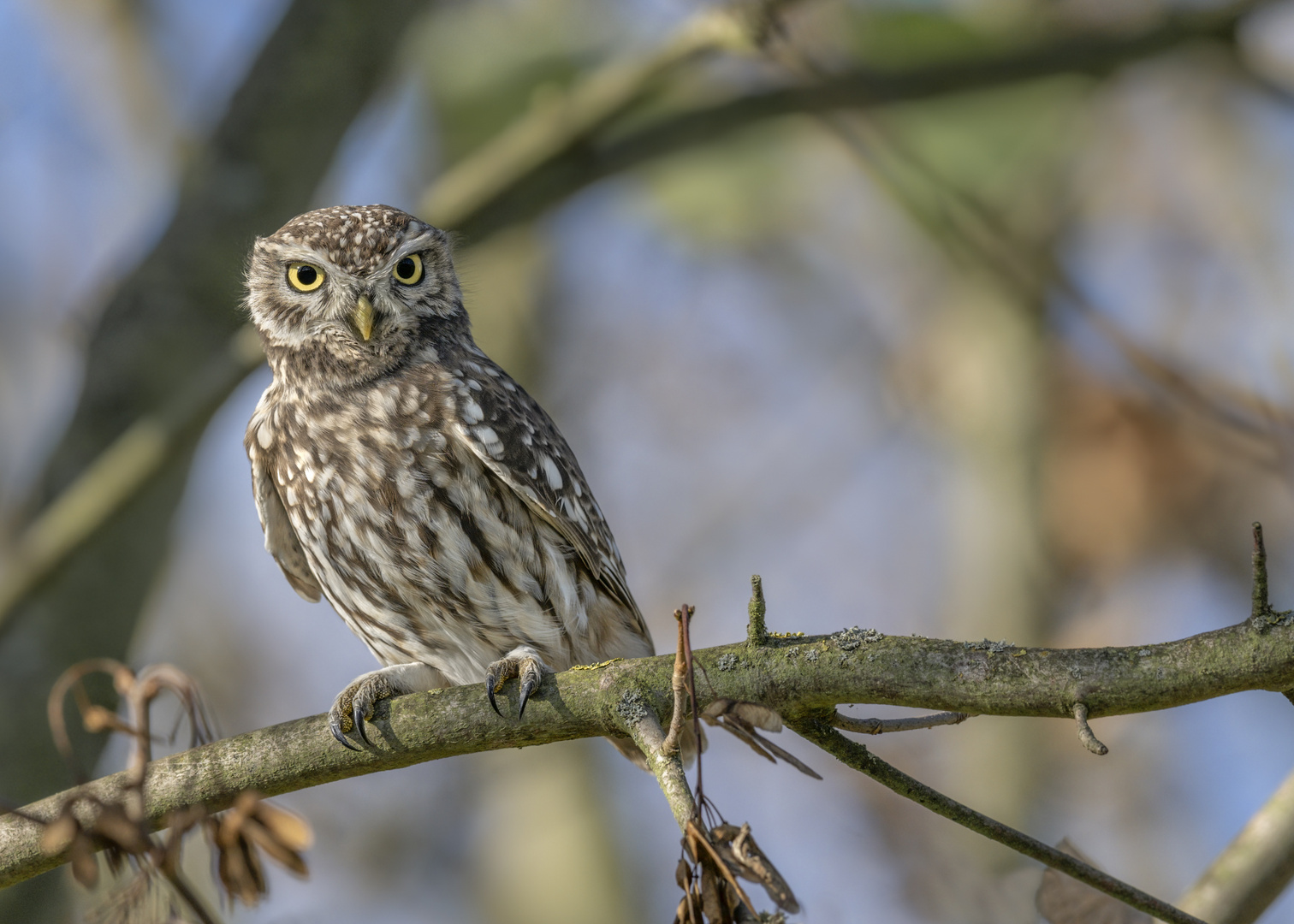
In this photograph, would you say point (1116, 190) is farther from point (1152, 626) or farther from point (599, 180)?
point (599, 180)

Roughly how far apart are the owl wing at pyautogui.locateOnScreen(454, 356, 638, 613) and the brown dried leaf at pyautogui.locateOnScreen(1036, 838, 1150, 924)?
6.76 ft

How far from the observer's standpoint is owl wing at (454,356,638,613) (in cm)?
414

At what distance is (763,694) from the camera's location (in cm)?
265

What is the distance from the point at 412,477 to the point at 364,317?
0.61 meters

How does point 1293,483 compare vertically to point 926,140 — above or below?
below

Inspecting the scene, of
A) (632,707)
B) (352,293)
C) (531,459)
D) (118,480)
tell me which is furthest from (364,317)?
(632,707)

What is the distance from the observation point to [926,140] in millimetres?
7613

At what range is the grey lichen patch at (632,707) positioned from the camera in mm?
2703

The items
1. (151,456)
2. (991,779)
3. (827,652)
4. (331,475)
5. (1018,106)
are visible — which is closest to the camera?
(827,652)

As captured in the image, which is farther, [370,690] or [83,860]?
[370,690]

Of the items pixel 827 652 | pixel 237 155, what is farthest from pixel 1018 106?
pixel 827 652

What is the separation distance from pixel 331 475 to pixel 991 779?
470cm

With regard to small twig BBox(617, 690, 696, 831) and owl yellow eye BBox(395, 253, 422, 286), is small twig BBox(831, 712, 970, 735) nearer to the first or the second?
small twig BBox(617, 690, 696, 831)

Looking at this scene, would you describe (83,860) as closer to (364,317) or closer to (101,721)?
(101,721)
